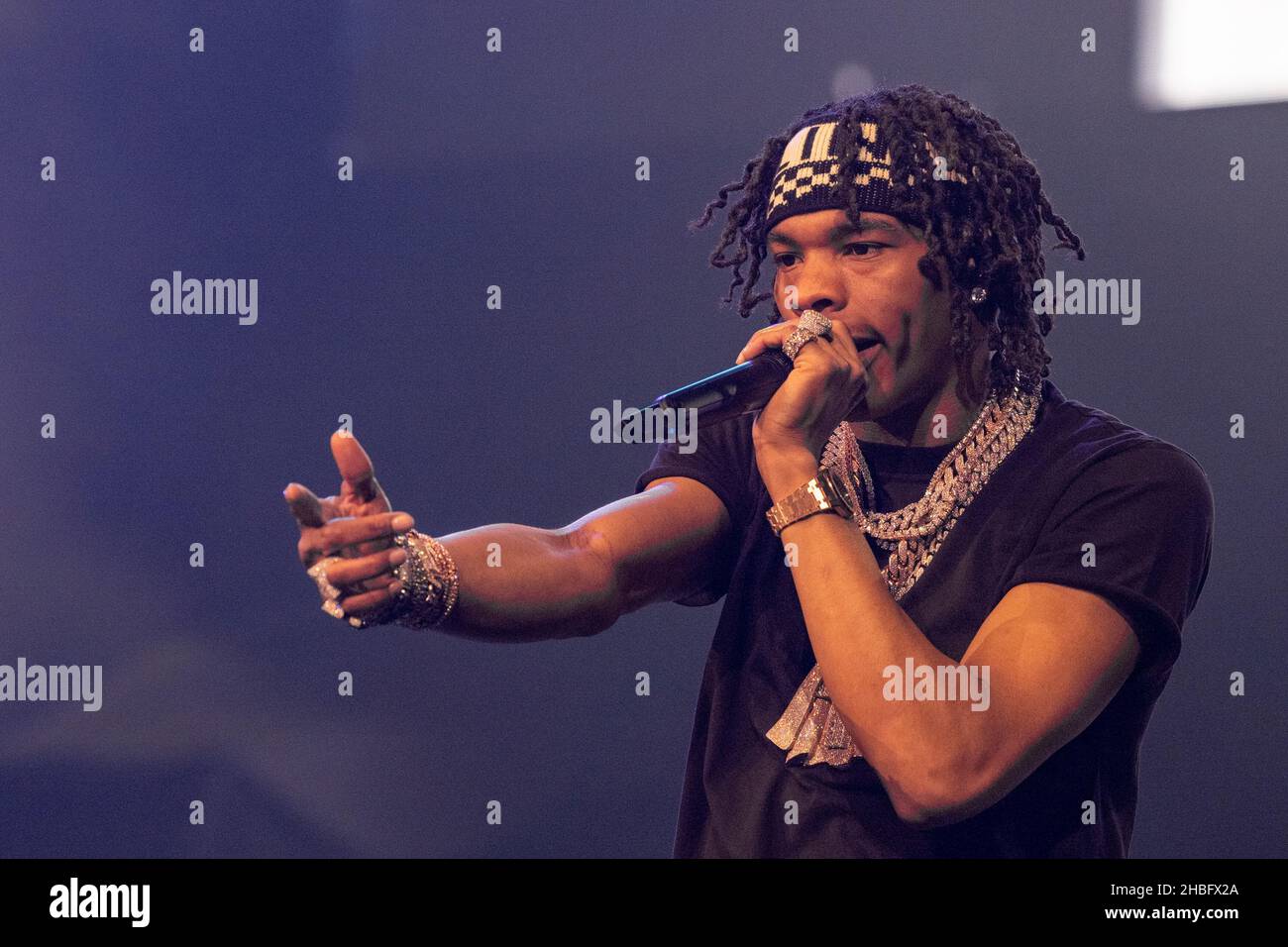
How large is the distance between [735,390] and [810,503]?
152 mm

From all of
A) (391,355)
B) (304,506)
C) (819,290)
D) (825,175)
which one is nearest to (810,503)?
(819,290)

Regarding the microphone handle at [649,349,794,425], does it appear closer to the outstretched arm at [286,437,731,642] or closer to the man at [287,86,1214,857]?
the man at [287,86,1214,857]

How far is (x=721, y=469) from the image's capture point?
5.54ft

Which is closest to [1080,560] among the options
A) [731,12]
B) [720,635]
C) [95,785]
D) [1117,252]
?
[720,635]

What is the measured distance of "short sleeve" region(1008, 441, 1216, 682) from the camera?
4.69 ft

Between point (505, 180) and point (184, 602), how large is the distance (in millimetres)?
921

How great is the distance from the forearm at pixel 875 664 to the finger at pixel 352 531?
1.48ft

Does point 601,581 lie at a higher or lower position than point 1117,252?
lower

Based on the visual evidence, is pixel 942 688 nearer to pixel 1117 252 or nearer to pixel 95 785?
pixel 1117 252

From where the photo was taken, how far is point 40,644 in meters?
2.32

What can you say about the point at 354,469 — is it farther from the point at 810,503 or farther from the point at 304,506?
the point at 810,503

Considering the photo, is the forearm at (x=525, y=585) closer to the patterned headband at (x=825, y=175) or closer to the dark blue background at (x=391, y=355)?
the patterned headband at (x=825, y=175)

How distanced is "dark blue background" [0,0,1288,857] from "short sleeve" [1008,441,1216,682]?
0.79 meters

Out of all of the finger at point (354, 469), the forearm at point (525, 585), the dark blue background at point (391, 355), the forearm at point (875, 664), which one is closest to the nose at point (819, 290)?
the forearm at point (875, 664)
